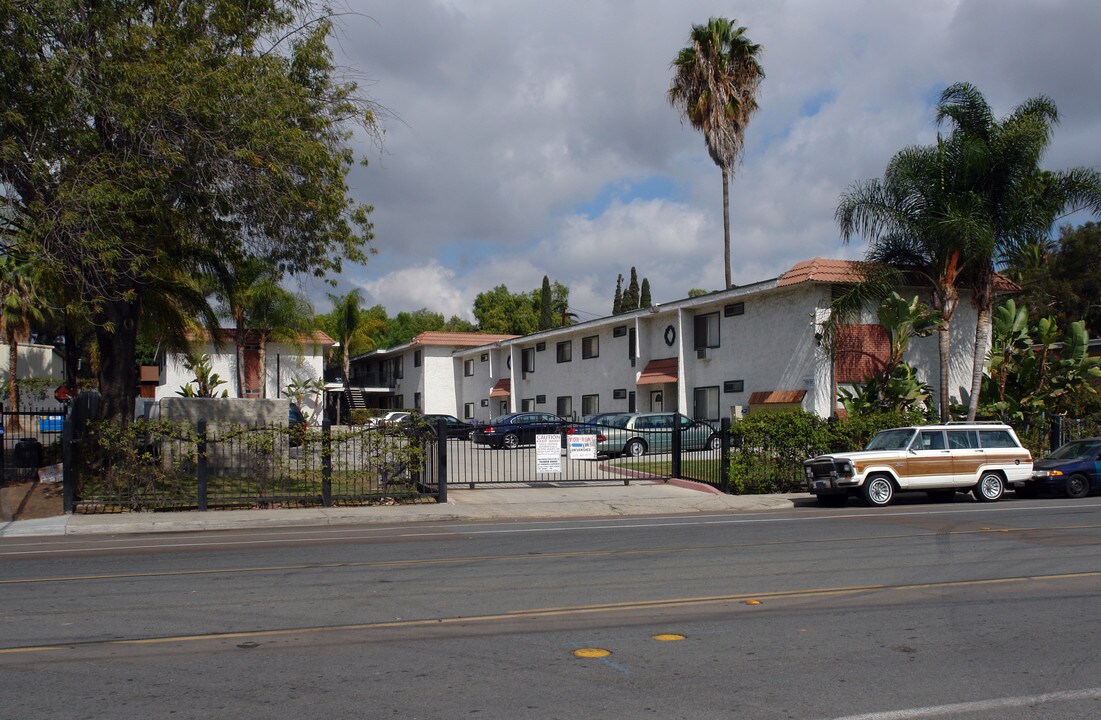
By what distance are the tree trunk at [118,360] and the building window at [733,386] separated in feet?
68.4

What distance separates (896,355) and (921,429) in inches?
367

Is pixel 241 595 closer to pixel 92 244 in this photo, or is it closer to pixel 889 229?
pixel 92 244

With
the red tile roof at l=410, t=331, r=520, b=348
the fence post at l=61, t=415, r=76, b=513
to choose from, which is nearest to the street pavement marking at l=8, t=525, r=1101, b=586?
the fence post at l=61, t=415, r=76, b=513

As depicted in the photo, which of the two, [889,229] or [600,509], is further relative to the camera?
[889,229]

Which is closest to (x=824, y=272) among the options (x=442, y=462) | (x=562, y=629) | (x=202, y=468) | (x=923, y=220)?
(x=923, y=220)

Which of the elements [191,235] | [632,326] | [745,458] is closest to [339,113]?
[191,235]

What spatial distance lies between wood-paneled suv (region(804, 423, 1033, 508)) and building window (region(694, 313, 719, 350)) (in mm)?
15262

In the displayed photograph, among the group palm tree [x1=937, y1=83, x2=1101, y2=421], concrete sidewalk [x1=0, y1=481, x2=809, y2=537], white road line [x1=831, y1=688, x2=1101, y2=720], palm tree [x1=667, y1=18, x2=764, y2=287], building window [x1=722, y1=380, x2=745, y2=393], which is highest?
palm tree [x1=667, y1=18, x2=764, y2=287]

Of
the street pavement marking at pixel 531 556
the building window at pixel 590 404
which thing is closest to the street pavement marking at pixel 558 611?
the street pavement marking at pixel 531 556

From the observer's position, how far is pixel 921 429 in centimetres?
1986

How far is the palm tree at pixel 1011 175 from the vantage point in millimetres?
25891

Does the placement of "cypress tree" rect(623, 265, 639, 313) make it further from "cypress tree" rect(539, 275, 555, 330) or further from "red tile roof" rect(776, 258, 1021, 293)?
"red tile roof" rect(776, 258, 1021, 293)

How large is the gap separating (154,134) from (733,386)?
23079 millimetres

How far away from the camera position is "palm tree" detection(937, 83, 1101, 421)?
84.9 feet
